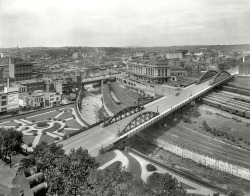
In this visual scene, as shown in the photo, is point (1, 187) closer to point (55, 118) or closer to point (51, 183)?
point (51, 183)

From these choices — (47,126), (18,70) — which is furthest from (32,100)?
(18,70)

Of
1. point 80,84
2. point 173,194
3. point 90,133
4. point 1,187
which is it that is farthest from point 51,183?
point 80,84

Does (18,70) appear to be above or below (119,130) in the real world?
above

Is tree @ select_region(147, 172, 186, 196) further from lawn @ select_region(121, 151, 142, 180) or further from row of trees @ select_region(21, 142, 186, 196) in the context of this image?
lawn @ select_region(121, 151, 142, 180)

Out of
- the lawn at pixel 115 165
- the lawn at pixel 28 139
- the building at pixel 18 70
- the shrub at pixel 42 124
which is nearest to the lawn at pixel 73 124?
the shrub at pixel 42 124

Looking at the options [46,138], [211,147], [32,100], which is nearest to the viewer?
[211,147]

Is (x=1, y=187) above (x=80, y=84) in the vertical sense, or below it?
below

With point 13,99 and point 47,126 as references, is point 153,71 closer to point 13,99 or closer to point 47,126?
point 13,99
